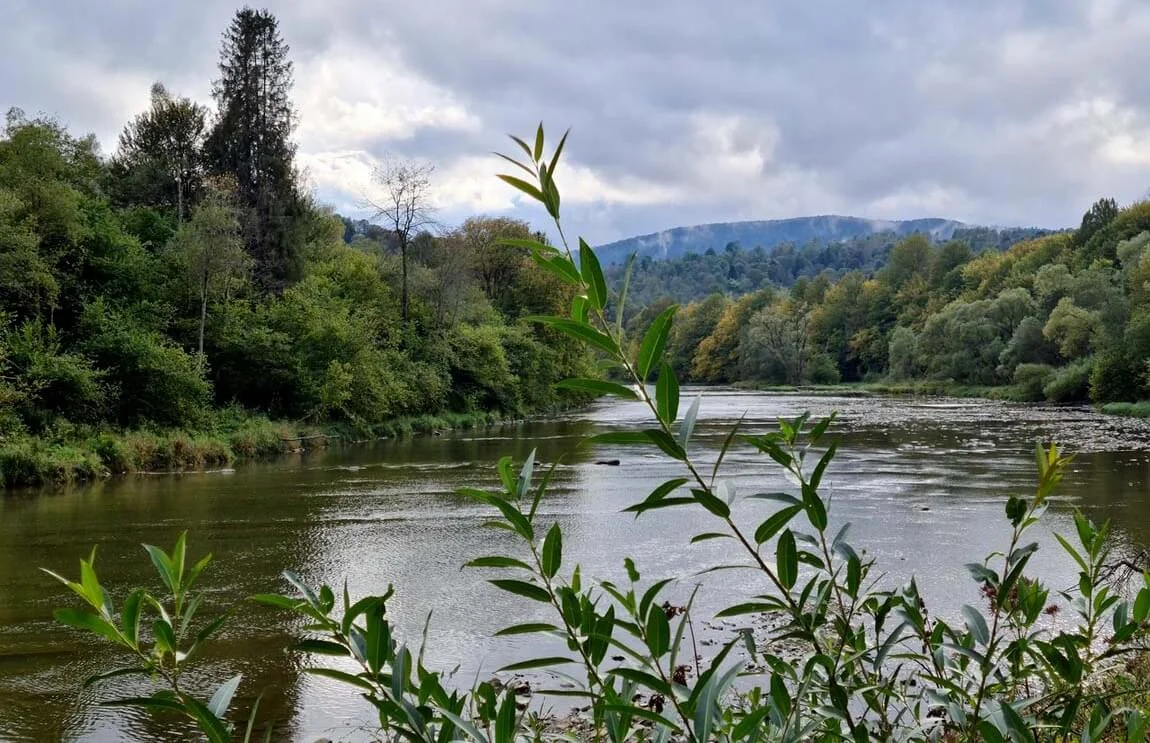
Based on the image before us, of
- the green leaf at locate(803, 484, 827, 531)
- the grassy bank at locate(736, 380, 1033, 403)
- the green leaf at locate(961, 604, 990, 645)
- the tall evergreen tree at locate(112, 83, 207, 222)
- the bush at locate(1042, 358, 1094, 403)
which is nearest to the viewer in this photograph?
the green leaf at locate(803, 484, 827, 531)

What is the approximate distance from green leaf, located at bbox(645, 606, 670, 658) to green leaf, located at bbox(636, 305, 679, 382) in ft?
1.24

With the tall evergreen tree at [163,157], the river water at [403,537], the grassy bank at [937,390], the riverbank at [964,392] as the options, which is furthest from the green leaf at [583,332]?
the grassy bank at [937,390]

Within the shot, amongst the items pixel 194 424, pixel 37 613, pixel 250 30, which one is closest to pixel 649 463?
pixel 194 424

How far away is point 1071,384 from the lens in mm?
40875

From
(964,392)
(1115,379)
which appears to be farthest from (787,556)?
(964,392)

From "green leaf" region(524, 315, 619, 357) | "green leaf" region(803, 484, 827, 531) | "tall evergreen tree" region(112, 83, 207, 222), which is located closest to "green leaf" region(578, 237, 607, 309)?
"green leaf" region(524, 315, 619, 357)

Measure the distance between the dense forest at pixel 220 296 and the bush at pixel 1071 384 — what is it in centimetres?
2400

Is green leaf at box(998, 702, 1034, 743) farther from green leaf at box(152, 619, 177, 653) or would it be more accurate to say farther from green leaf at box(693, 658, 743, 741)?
green leaf at box(152, 619, 177, 653)

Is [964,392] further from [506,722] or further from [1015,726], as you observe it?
[506,722]

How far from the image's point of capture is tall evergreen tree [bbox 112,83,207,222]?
3225 centimetres

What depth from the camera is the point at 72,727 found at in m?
6.08

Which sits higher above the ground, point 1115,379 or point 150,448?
point 1115,379

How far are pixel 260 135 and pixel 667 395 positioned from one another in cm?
3621

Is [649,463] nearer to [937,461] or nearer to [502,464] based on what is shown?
[937,461]
